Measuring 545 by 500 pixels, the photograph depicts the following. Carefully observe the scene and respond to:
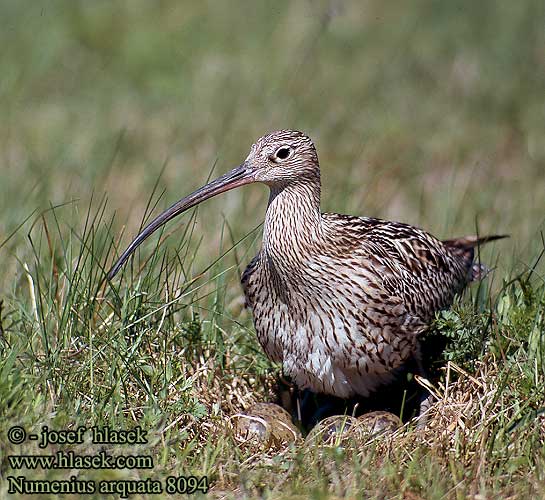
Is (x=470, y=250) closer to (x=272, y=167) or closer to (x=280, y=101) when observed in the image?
(x=272, y=167)

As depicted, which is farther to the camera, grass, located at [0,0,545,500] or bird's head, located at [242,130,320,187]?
bird's head, located at [242,130,320,187]

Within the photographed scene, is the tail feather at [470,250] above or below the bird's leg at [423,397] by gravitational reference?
above

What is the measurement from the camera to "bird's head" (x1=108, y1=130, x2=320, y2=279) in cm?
562

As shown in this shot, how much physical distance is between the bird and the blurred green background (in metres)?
2.13

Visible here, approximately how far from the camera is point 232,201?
8.68 metres

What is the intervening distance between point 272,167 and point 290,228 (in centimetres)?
33

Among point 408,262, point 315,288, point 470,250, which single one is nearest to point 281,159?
point 315,288

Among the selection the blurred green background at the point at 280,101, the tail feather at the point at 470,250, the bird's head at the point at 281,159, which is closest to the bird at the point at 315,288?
the bird's head at the point at 281,159

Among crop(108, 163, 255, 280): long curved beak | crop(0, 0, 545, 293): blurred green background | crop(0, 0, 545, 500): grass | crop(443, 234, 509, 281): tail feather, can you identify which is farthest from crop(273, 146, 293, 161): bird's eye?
crop(0, 0, 545, 293): blurred green background

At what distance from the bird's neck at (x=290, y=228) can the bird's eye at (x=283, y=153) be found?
162mm

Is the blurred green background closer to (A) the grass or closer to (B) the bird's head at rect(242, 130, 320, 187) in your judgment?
(A) the grass

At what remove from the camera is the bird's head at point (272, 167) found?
5.62m

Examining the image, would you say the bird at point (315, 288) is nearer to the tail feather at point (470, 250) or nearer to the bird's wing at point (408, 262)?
the bird's wing at point (408, 262)

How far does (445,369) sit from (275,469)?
1.25m
